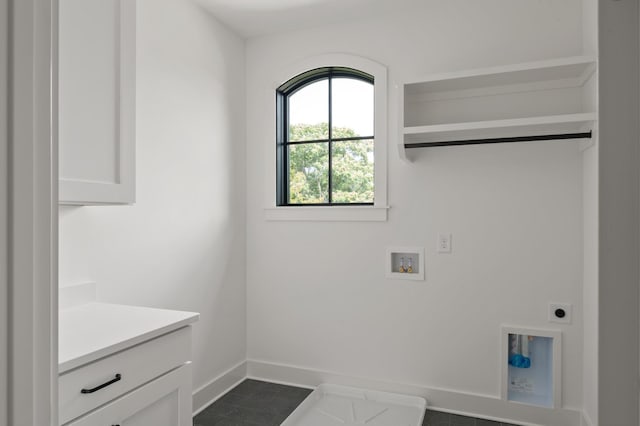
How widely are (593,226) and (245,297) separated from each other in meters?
2.19

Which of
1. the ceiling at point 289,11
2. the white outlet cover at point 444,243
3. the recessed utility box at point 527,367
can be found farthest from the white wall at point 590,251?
the ceiling at point 289,11

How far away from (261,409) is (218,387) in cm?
34

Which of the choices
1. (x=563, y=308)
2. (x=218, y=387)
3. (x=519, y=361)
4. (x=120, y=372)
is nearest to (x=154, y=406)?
(x=120, y=372)

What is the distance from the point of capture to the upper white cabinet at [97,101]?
4.48 ft

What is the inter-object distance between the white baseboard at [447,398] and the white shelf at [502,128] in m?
1.51

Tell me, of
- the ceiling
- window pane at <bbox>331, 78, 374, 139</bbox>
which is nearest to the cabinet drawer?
window pane at <bbox>331, 78, 374, 139</bbox>

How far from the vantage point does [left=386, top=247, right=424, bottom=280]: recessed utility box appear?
2.58 meters

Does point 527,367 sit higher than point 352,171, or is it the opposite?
point 352,171

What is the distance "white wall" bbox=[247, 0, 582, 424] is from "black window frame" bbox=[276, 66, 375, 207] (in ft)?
0.29

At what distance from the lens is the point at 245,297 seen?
120 inches

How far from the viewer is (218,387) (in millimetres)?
2695

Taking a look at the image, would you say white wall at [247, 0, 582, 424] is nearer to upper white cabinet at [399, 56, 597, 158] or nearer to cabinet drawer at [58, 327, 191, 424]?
upper white cabinet at [399, 56, 597, 158]

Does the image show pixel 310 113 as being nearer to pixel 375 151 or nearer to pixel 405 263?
pixel 375 151
